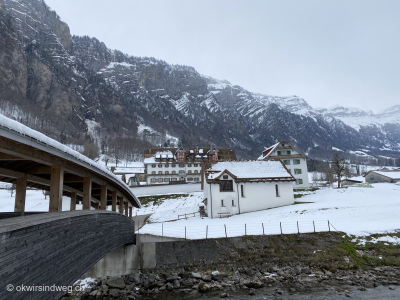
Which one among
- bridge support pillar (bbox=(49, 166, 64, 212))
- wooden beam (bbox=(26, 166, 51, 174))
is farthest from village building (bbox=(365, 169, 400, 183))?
wooden beam (bbox=(26, 166, 51, 174))

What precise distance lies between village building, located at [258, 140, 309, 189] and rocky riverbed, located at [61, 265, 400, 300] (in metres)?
33.9

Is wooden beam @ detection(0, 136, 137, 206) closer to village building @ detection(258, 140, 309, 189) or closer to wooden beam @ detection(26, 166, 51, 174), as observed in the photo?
wooden beam @ detection(26, 166, 51, 174)

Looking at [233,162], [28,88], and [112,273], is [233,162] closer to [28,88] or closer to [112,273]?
[112,273]

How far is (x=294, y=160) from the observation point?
173 ft

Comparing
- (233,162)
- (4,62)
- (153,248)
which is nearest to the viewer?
(153,248)

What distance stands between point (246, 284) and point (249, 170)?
19.9 meters

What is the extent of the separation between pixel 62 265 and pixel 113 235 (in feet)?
21.2

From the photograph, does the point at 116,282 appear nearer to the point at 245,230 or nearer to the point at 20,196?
the point at 245,230

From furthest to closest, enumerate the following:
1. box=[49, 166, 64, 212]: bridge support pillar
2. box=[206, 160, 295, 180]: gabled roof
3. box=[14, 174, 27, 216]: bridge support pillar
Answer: box=[206, 160, 295, 180]: gabled roof
box=[14, 174, 27, 216]: bridge support pillar
box=[49, 166, 64, 212]: bridge support pillar

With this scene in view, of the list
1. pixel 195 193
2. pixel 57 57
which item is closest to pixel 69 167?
pixel 195 193

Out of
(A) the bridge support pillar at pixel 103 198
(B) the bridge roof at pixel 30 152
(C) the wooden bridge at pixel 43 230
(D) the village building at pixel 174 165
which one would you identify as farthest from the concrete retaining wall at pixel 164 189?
(B) the bridge roof at pixel 30 152

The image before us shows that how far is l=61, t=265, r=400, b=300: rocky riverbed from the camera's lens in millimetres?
15266

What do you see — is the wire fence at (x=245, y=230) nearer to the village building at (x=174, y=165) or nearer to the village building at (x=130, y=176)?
the village building at (x=130, y=176)

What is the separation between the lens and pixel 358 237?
21531 millimetres
